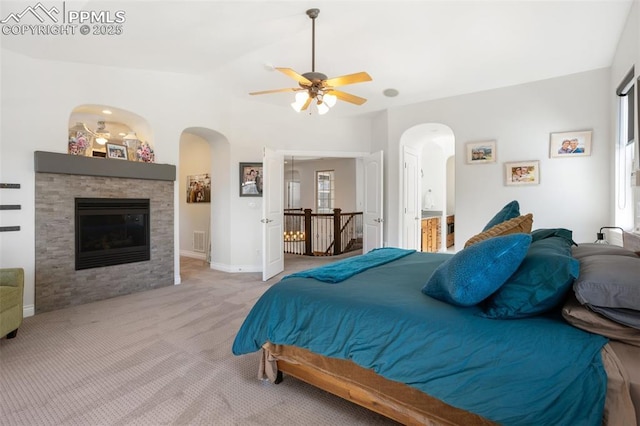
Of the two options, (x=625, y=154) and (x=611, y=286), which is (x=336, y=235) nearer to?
(x=625, y=154)

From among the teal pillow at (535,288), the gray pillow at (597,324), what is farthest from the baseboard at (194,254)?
the gray pillow at (597,324)

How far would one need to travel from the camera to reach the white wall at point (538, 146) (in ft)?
12.7

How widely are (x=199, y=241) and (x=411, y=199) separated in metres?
4.43

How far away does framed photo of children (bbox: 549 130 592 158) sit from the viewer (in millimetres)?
3902

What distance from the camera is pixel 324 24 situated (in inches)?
137

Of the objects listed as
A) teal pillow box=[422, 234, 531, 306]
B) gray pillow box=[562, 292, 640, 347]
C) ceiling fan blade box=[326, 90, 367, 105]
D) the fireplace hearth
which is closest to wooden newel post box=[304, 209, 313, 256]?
the fireplace hearth

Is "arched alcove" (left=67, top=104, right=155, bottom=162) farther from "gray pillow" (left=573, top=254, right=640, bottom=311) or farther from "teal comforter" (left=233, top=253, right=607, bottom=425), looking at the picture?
"gray pillow" (left=573, top=254, right=640, bottom=311)

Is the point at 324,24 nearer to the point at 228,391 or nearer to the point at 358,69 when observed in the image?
the point at 358,69

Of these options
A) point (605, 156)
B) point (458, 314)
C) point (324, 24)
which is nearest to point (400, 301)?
point (458, 314)

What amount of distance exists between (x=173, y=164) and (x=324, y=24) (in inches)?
111

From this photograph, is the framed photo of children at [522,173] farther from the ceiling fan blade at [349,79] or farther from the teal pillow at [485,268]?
the teal pillow at [485,268]

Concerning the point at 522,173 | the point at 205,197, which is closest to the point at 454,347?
the point at 522,173

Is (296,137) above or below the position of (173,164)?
above

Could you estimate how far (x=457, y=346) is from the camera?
1.34m
